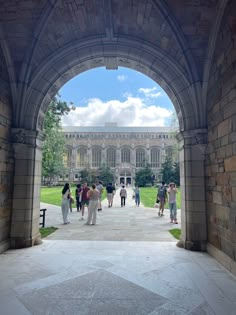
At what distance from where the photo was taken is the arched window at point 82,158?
62.5m

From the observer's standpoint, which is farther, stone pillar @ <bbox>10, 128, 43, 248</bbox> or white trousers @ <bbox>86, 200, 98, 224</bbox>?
white trousers @ <bbox>86, 200, 98, 224</bbox>

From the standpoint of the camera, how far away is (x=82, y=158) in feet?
207

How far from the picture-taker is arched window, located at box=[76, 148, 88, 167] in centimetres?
6246

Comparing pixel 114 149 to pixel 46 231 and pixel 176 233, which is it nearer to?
pixel 46 231

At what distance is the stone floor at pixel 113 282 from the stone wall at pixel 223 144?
0.64 meters

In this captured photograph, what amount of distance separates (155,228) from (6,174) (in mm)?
5057

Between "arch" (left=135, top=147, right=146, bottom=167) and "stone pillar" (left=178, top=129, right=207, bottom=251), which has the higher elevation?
"arch" (left=135, top=147, right=146, bottom=167)

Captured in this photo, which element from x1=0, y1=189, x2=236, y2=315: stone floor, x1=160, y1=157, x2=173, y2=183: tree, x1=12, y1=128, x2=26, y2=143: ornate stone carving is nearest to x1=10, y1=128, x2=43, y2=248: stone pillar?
x1=12, y1=128, x2=26, y2=143: ornate stone carving

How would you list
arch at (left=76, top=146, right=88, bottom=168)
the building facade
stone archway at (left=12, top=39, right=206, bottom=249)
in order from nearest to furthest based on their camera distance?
1. stone archway at (left=12, top=39, right=206, bottom=249)
2. the building facade
3. arch at (left=76, top=146, right=88, bottom=168)

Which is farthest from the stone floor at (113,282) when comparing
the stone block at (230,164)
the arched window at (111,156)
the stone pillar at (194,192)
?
the arched window at (111,156)

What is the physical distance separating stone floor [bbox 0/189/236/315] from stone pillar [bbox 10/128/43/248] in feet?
1.22

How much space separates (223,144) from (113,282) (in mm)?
3096

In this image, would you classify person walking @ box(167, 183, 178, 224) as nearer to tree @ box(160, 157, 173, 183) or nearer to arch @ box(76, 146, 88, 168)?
tree @ box(160, 157, 173, 183)

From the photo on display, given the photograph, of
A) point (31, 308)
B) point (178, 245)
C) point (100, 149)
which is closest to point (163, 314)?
point (31, 308)
